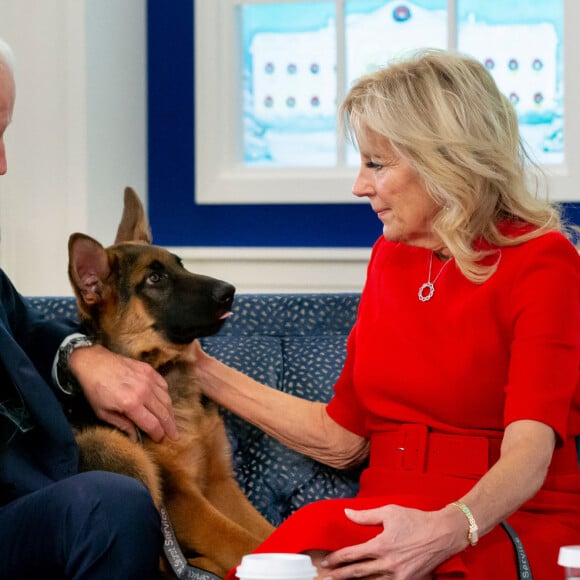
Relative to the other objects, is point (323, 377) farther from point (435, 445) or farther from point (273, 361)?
point (435, 445)

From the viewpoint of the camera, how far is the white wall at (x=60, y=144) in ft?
11.8

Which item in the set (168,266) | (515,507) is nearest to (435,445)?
(515,507)

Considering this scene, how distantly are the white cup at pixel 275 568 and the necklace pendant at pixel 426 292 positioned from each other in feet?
2.88

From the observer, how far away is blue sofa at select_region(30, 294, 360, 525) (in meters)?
2.38

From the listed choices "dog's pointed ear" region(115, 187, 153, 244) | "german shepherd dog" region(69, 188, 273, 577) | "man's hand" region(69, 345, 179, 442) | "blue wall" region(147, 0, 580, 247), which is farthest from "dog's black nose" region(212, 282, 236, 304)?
"blue wall" region(147, 0, 580, 247)

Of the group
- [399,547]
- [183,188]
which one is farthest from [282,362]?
[183,188]

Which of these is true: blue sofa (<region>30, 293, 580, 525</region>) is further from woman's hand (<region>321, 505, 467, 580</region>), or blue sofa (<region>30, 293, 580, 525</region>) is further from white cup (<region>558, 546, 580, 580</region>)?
white cup (<region>558, 546, 580, 580</region>)

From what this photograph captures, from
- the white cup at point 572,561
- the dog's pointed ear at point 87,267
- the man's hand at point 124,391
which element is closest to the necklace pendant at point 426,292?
the man's hand at point 124,391

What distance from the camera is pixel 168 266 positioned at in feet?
7.79

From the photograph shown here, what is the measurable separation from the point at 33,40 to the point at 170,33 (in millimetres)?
637

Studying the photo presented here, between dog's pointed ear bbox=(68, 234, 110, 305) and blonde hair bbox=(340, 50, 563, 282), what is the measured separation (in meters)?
0.65

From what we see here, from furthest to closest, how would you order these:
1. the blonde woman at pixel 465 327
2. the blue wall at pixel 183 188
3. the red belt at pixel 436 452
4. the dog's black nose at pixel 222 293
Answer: the blue wall at pixel 183 188
the dog's black nose at pixel 222 293
the red belt at pixel 436 452
the blonde woman at pixel 465 327

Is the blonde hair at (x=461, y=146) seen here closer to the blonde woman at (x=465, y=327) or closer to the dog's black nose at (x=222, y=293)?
the blonde woman at (x=465, y=327)

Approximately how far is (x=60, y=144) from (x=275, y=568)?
2.66 metres
